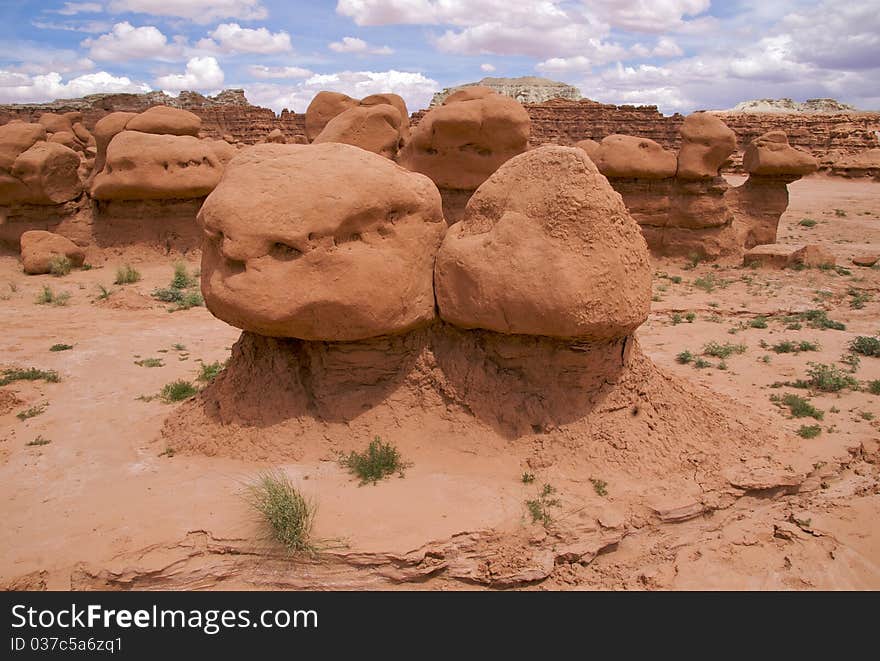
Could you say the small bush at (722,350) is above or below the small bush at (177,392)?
above

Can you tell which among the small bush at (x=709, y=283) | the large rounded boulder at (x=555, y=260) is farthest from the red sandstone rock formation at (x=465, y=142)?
the large rounded boulder at (x=555, y=260)

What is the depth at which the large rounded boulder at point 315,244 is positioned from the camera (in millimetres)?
3744

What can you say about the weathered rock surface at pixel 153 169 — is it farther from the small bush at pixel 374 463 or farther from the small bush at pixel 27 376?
the small bush at pixel 374 463

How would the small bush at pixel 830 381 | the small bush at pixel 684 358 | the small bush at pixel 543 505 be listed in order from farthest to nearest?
the small bush at pixel 684 358 → the small bush at pixel 830 381 → the small bush at pixel 543 505

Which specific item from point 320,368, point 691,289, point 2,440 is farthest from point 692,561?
point 691,289

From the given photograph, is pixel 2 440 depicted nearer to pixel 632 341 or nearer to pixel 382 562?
pixel 382 562

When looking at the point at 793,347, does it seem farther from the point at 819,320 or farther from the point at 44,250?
the point at 44,250

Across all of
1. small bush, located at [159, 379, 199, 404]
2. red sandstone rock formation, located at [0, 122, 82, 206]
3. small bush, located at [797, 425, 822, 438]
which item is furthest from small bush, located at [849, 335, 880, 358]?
red sandstone rock formation, located at [0, 122, 82, 206]

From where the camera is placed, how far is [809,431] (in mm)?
4793

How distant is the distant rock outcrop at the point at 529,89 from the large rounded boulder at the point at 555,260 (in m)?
42.5

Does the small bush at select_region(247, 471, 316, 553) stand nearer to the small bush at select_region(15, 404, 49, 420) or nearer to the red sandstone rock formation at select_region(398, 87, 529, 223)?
the small bush at select_region(15, 404, 49, 420)

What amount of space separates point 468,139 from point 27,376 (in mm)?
6646

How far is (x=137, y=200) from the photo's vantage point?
11.4m

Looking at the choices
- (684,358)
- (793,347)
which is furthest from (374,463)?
(793,347)
